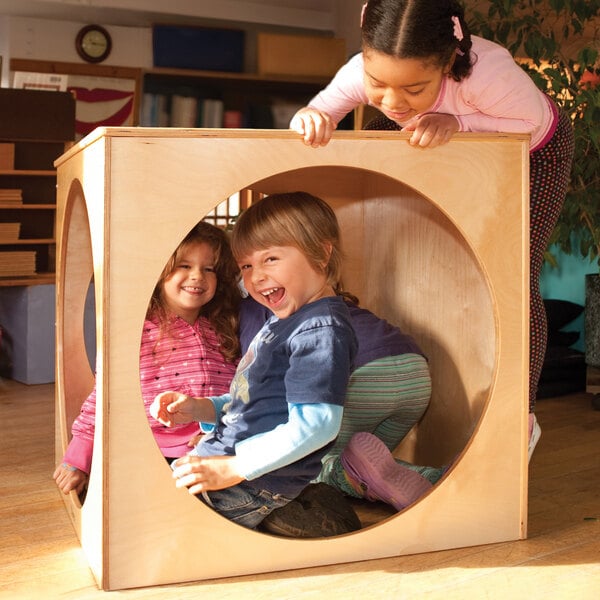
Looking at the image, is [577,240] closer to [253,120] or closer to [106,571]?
[253,120]

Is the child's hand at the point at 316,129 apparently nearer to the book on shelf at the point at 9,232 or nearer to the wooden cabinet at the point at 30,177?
the wooden cabinet at the point at 30,177

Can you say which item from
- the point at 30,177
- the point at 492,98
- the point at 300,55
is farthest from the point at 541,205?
the point at 300,55

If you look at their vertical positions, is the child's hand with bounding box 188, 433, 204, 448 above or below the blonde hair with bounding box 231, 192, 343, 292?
below

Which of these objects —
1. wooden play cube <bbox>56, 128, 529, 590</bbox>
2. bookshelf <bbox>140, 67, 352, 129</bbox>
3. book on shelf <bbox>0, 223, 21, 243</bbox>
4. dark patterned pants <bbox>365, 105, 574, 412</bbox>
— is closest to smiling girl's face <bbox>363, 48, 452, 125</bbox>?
wooden play cube <bbox>56, 128, 529, 590</bbox>

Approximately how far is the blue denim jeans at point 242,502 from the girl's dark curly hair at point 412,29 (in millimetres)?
678

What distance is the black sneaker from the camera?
134cm

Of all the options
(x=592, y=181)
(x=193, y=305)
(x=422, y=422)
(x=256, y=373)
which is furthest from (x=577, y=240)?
(x=256, y=373)

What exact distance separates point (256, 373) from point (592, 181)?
1563 mm

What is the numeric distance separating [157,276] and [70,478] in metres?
0.50

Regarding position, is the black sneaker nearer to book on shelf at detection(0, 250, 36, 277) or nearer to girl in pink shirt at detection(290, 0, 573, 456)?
girl in pink shirt at detection(290, 0, 573, 456)

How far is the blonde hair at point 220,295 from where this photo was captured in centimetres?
169

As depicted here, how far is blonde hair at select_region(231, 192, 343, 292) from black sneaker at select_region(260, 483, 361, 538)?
35 centimetres

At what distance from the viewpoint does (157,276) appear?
46.3 inches

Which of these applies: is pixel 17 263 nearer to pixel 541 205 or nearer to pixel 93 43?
pixel 93 43
